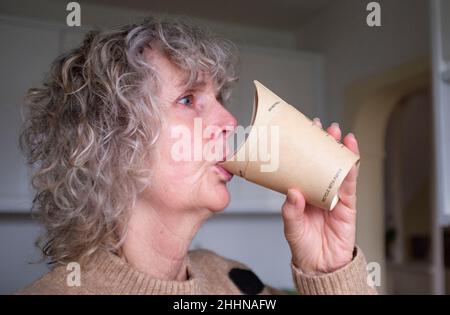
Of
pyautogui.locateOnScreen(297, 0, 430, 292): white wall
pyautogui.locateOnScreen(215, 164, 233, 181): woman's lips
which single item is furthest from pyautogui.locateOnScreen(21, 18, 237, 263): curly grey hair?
pyautogui.locateOnScreen(297, 0, 430, 292): white wall

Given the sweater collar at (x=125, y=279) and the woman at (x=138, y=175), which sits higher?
the woman at (x=138, y=175)

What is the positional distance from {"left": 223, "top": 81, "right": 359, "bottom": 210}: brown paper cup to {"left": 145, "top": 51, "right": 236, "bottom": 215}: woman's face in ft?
0.24

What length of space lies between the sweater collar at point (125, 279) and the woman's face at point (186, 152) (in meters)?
0.12

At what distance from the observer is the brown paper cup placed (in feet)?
1.98

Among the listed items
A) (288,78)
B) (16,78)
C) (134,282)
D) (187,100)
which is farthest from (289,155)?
(288,78)

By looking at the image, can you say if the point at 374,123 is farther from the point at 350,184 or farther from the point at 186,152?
the point at 186,152

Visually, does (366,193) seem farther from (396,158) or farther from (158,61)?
(396,158)

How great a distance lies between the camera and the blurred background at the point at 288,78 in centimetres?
130

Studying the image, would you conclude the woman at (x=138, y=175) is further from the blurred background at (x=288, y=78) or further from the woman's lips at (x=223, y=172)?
the blurred background at (x=288, y=78)

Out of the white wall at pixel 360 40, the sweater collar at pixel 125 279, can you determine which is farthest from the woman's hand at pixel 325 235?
the white wall at pixel 360 40

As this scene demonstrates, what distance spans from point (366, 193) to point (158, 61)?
136 centimetres

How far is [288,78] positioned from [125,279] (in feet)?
5.10

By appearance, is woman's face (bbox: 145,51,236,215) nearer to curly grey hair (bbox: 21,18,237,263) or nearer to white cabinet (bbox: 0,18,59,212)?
curly grey hair (bbox: 21,18,237,263)

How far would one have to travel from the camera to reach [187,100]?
0.74m
